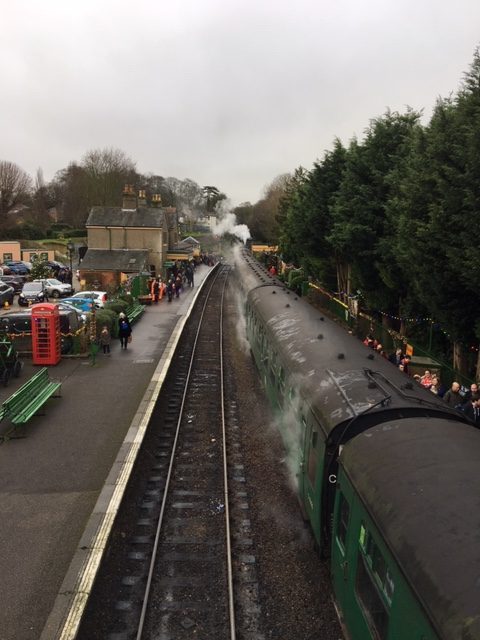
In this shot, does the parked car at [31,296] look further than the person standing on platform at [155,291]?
No

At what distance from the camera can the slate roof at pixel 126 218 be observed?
132 ft

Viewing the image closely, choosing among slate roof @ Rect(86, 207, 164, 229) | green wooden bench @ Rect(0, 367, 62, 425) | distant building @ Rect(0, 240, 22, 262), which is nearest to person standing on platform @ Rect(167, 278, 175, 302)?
slate roof @ Rect(86, 207, 164, 229)

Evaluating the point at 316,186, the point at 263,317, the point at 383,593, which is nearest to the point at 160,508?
the point at 383,593

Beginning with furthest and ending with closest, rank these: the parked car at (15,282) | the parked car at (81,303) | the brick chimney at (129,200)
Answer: the brick chimney at (129,200) → the parked car at (15,282) → the parked car at (81,303)

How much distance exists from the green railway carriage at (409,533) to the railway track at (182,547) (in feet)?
5.77

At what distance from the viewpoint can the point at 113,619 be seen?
20.7 feet

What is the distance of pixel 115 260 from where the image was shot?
3806 cm

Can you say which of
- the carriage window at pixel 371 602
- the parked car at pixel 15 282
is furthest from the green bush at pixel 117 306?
the carriage window at pixel 371 602

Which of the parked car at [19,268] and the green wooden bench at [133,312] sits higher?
the parked car at [19,268]

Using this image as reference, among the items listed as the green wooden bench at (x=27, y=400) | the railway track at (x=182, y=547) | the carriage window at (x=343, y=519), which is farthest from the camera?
the green wooden bench at (x=27, y=400)

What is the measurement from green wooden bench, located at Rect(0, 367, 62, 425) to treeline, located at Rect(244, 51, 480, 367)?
943 cm

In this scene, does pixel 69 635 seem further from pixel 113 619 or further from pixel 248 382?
pixel 248 382

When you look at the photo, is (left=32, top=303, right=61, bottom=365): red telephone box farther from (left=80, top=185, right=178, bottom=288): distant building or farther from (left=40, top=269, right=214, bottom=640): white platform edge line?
(left=80, top=185, right=178, bottom=288): distant building

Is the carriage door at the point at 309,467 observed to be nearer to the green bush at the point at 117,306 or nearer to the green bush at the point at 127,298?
the green bush at the point at 117,306
